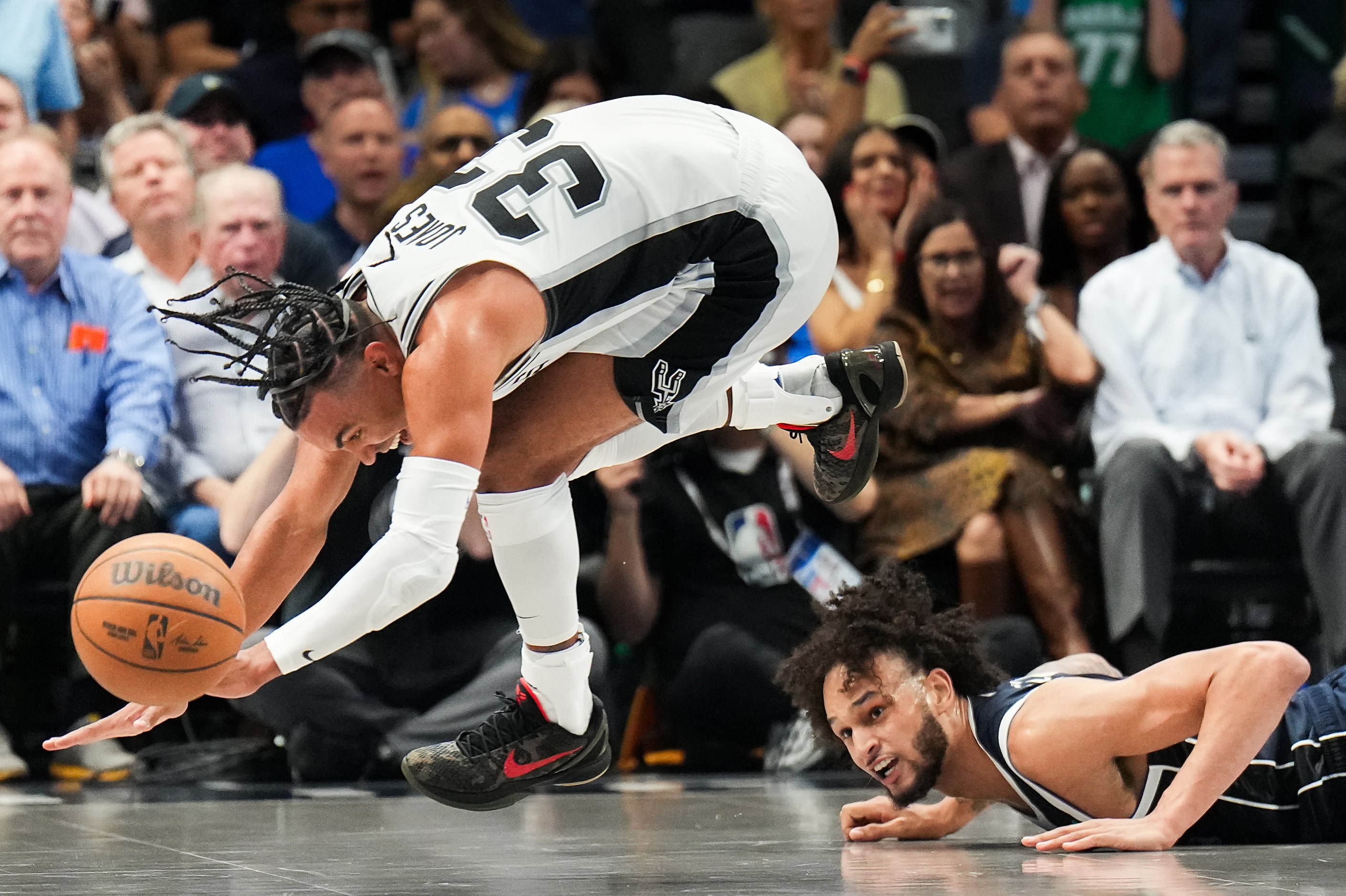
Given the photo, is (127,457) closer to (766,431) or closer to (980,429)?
(766,431)

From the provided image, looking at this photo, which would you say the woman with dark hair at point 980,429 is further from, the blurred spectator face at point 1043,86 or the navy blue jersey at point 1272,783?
the navy blue jersey at point 1272,783

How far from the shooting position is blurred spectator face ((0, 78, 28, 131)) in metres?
5.93

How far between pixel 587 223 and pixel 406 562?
2.41 feet

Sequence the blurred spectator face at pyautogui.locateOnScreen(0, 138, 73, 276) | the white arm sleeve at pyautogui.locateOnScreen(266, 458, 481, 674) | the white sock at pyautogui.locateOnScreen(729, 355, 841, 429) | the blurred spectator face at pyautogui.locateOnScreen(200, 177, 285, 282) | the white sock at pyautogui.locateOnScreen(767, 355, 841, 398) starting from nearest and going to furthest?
1. the white arm sleeve at pyautogui.locateOnScreen(266, 458, 481, 674)
2. the white sock at pyautogui.locateOnScreen(729, 355, 841, 429)
3. the white sock at pyautogui.locateOnScreen(767, 355, 841, 398)
4. the blurred spectator face at pyautogui.locateOnScreen(0, 138, 73, 276)
5. the blurred spectator face at pyautogui.locateOnScreen(200, 177, 285, 282)

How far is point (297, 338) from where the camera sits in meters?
3.00

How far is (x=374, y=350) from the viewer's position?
3.01 m

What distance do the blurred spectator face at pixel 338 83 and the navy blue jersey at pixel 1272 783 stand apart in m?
4.21

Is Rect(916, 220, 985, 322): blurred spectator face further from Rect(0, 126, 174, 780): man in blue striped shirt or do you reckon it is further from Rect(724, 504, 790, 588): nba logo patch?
Rect(0, 126, 174, 780): man in blue striped shirt

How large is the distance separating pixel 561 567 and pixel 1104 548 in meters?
2.63

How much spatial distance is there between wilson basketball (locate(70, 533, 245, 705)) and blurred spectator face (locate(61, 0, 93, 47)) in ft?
14.3

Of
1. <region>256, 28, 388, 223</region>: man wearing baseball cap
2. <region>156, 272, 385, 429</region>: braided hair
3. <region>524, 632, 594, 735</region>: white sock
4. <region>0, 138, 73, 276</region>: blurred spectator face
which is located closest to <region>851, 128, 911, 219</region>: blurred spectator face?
<region>256, 28, 388, 223</region>: man wearing baseball cap

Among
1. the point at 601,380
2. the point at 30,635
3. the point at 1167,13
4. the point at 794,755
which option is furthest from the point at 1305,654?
the point at 30,635

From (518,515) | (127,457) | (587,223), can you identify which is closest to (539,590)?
(518,515)

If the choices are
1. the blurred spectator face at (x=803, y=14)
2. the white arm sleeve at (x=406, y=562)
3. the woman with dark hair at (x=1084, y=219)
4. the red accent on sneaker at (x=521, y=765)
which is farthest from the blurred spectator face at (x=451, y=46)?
the white arm sleeve at (x=406, y=562)
